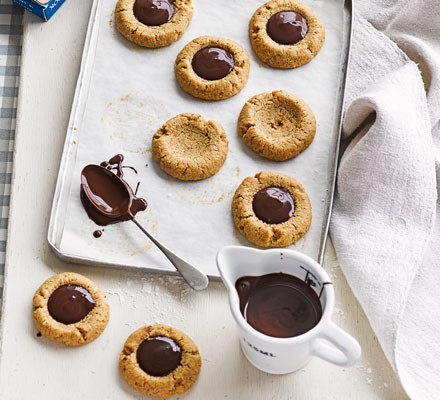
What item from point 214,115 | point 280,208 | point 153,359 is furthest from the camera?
point 214,115

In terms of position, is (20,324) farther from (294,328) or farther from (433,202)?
(433,202)

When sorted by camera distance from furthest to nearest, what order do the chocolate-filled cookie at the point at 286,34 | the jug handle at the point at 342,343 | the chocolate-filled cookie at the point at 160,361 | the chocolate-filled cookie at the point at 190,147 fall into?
the chocolate-filled cookie at the point at 286,34 < the chocolate-filled cookie at the point at 190,147 < the chocolate-filled cookie at the point at 160,361 < the jug handle at the point at 342,343

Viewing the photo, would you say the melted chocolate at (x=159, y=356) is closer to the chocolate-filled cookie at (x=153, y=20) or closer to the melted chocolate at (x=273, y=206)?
the melted chocolate at (x=273, y=206)

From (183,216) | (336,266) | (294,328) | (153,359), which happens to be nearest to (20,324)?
(153,359)

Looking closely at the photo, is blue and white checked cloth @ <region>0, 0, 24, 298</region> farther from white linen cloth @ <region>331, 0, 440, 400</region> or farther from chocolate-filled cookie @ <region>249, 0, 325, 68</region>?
white linen cloth @ <region>331, 0, 440, 400</region>

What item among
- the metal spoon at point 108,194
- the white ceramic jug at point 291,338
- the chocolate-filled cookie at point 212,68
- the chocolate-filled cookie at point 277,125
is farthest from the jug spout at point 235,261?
the chocolate-filled cookie at point 212,68

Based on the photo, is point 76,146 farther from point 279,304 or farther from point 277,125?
point 279,304
